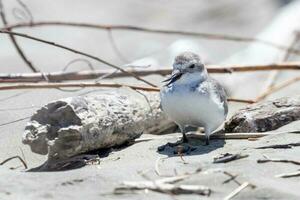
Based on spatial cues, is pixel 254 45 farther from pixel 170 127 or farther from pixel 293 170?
pixel 293 170

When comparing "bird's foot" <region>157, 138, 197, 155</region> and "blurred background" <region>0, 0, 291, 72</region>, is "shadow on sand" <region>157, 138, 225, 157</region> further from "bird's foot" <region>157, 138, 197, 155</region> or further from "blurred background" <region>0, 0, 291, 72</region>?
"blurred background" <region>0, 0, 291, 72</region>

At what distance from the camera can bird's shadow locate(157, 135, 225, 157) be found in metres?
4.25

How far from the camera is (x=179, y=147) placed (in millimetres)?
4355

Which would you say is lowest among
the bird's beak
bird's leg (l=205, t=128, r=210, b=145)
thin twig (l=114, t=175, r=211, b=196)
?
thin twig (l=114, t=175, r=211, b=196)

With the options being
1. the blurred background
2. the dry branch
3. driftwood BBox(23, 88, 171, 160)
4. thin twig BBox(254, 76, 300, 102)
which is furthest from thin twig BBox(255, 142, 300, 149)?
the blurred background

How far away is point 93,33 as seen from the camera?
993cm

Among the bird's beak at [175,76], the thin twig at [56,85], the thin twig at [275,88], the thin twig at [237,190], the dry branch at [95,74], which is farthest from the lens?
the thin twig at [275,88]

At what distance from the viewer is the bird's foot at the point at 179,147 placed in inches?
168

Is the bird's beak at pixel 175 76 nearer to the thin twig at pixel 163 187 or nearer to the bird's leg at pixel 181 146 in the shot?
the bird's leg at pixel 181 146

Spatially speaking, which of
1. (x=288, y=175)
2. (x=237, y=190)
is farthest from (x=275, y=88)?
(x=237, y=190)

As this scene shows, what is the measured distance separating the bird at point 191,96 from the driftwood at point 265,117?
0.34 meters

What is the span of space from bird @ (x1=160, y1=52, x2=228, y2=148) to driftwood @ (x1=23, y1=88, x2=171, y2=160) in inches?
12.2

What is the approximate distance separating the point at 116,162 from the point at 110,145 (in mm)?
380

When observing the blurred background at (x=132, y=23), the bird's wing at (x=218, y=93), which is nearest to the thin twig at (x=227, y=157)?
the bird's wing at (x=218, y=93)
